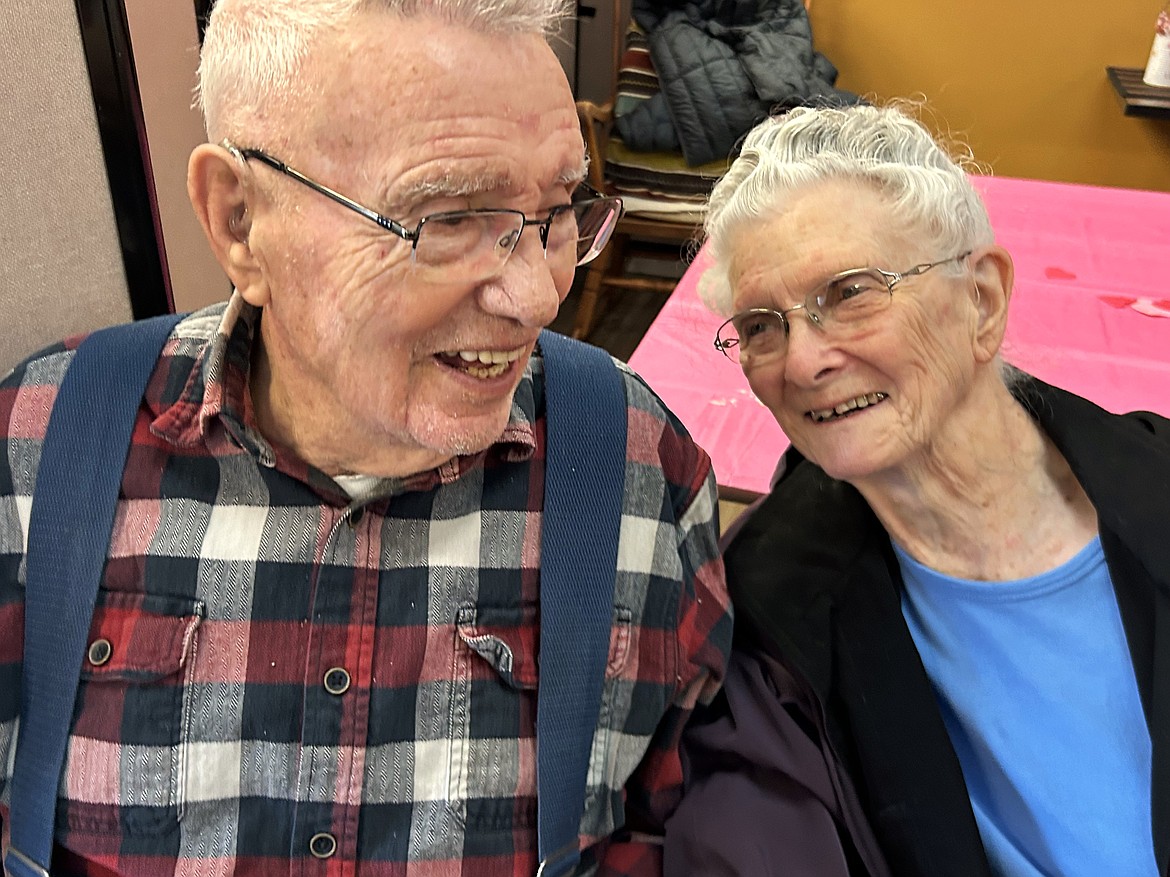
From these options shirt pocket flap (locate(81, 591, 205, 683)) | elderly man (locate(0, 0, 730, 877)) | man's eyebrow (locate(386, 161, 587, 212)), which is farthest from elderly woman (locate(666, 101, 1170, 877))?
shirt pocket flap (locate(81, 591, 205, 683))

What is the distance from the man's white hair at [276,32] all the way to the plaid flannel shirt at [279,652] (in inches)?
8.8

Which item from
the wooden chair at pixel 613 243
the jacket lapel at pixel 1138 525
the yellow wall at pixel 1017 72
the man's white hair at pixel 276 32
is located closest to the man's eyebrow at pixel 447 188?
the man's white hair at pixel 276 32

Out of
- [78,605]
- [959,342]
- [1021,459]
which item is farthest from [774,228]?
[78,605]

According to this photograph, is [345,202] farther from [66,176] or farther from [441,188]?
[66,176]

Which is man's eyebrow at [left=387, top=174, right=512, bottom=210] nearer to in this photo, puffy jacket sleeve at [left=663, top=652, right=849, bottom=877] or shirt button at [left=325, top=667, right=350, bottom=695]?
shirt button at [left=325, top=667, right=350, bottom=695]

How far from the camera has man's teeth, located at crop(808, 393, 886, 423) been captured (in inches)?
46.2

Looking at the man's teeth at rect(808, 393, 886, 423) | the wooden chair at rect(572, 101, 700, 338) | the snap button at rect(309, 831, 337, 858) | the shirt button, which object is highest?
the man's teeth at rect(808, 393, 886, 423)

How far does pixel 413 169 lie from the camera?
0.80 metres

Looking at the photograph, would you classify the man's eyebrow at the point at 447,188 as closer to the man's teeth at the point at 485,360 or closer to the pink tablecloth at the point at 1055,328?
the man's teeth at the point at 485,360

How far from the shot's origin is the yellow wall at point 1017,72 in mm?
4242

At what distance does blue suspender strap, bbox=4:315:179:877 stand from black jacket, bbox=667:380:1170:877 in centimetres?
66

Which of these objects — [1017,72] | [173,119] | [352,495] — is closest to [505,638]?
[352,495]

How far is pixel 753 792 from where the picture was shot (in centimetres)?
113

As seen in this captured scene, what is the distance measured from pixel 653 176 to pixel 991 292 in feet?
8.42
